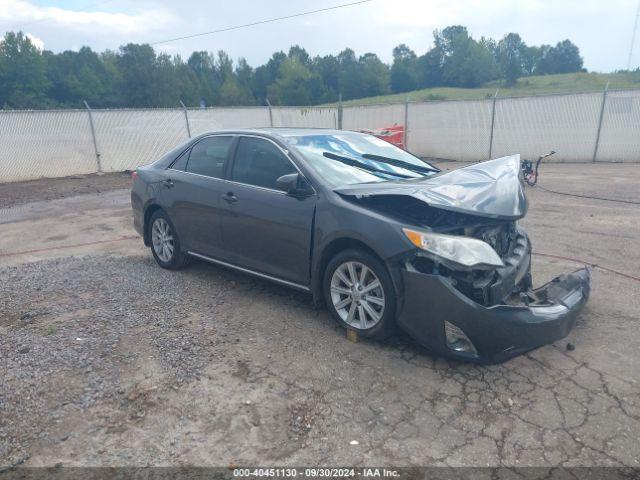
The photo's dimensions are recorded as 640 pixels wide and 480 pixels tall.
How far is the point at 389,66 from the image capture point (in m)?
85.5

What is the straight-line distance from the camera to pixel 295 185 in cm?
409

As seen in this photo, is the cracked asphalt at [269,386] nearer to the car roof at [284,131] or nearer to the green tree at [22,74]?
the car roof at [284,131]

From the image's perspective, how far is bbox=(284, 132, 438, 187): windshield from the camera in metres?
4.26

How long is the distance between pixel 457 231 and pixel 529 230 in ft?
14.0

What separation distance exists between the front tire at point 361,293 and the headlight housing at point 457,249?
373 mm

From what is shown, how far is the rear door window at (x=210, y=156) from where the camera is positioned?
4.98 meters

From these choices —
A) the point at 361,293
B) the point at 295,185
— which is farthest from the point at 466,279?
the point at 295,185

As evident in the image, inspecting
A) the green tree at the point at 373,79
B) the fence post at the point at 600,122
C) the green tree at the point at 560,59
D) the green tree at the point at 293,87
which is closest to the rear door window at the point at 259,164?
the fence post at the point at 600,122

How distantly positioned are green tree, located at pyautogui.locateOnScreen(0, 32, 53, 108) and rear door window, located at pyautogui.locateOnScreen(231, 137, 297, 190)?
65946 mm

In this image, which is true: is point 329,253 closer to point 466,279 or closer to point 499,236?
point 466,279

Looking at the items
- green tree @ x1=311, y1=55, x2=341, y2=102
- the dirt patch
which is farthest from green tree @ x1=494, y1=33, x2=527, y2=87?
the dirt patch

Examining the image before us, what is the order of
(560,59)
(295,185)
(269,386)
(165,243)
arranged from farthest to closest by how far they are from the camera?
1. (560,59)
2. (165,243)
3. (295,185)
4. (269,386)

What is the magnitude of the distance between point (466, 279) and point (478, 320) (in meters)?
0.29

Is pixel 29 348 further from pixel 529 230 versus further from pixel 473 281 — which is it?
pixel 529 230
